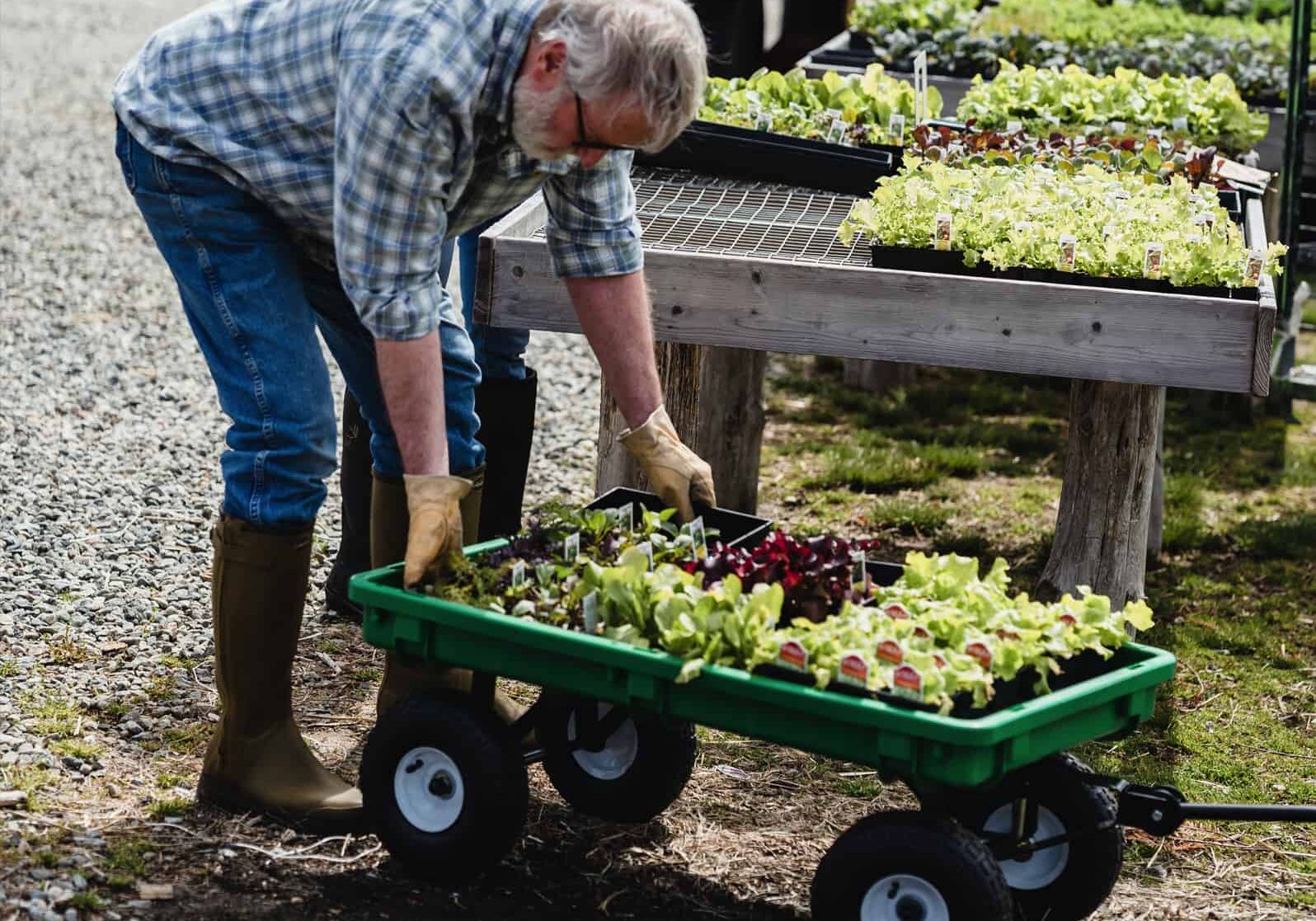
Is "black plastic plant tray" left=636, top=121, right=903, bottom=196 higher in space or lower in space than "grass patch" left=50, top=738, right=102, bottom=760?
higher

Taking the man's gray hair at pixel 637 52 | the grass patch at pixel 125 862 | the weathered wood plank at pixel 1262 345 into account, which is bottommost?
the grass patch at pixel 125 862

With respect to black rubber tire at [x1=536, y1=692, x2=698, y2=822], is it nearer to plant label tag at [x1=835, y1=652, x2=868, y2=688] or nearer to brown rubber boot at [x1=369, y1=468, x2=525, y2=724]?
brown rubber boot at [x1=369, y1=468, x2=525, y2=724]

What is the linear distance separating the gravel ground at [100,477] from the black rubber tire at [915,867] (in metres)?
1.17

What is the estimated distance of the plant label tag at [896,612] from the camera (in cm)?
257

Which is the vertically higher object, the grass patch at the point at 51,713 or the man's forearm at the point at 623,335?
the man's forearm at the point at 623,335

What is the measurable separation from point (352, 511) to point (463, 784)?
1394 millimetres

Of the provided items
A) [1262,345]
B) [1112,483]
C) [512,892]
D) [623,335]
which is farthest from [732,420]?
[512,892]

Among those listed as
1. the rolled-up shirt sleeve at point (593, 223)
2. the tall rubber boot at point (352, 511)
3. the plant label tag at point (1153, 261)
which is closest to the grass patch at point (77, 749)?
the tall rubber boot at point (352, 511)

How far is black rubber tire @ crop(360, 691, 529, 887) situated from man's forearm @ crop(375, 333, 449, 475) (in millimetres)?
418

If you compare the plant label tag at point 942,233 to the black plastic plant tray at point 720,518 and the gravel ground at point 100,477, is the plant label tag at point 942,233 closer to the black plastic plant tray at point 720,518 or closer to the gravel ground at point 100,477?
the black plastic plant tray at point 720,518

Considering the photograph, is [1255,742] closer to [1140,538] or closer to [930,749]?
[1140,538]

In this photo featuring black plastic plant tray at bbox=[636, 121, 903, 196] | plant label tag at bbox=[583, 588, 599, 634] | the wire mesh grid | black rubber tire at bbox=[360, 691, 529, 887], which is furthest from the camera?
black plastic plant tray at bbox=[636, 121, 903, 196]

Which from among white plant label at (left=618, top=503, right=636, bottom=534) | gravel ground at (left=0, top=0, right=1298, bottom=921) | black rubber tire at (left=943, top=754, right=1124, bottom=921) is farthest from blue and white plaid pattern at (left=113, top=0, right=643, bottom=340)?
black rubber tire at (left=943, top=754, right=1124, bottom=921)

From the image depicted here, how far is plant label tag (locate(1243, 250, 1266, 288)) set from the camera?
3422 mm
